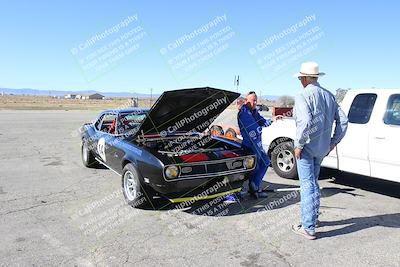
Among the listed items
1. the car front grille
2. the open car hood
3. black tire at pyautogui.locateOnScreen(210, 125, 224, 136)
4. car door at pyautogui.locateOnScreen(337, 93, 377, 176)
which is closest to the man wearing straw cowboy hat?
the car front grille

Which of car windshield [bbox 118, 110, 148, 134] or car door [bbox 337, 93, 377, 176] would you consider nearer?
car door [bbox 337, 93, 377, 176]

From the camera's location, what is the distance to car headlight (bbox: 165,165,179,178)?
15.8 ft

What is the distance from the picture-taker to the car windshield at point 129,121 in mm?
6598

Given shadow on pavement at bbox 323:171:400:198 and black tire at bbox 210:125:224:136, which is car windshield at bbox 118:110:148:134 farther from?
shadow on pavement at bbox 323:171:400:198

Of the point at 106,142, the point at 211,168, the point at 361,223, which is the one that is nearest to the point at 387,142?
the point at 361,223

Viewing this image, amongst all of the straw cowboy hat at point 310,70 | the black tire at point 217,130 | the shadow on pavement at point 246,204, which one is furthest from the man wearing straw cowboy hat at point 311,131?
the black tire at point 217,130

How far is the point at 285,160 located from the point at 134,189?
327cm

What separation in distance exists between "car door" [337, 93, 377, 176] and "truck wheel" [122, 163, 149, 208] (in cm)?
334

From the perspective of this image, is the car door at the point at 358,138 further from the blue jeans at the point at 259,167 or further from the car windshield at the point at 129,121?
the car windshield at the point at 129,121

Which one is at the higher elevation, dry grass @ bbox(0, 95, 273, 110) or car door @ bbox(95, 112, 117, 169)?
dry grass @ bbox(0, 95, 273, 110)

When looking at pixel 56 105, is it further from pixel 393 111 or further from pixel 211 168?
pixel 393 111

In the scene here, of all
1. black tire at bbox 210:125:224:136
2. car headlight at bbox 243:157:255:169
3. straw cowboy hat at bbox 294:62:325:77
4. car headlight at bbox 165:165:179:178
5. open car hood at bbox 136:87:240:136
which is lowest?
car headlight at bbox 243:157:255:169

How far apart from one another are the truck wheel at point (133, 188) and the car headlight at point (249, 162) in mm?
1485

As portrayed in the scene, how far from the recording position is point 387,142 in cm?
561
